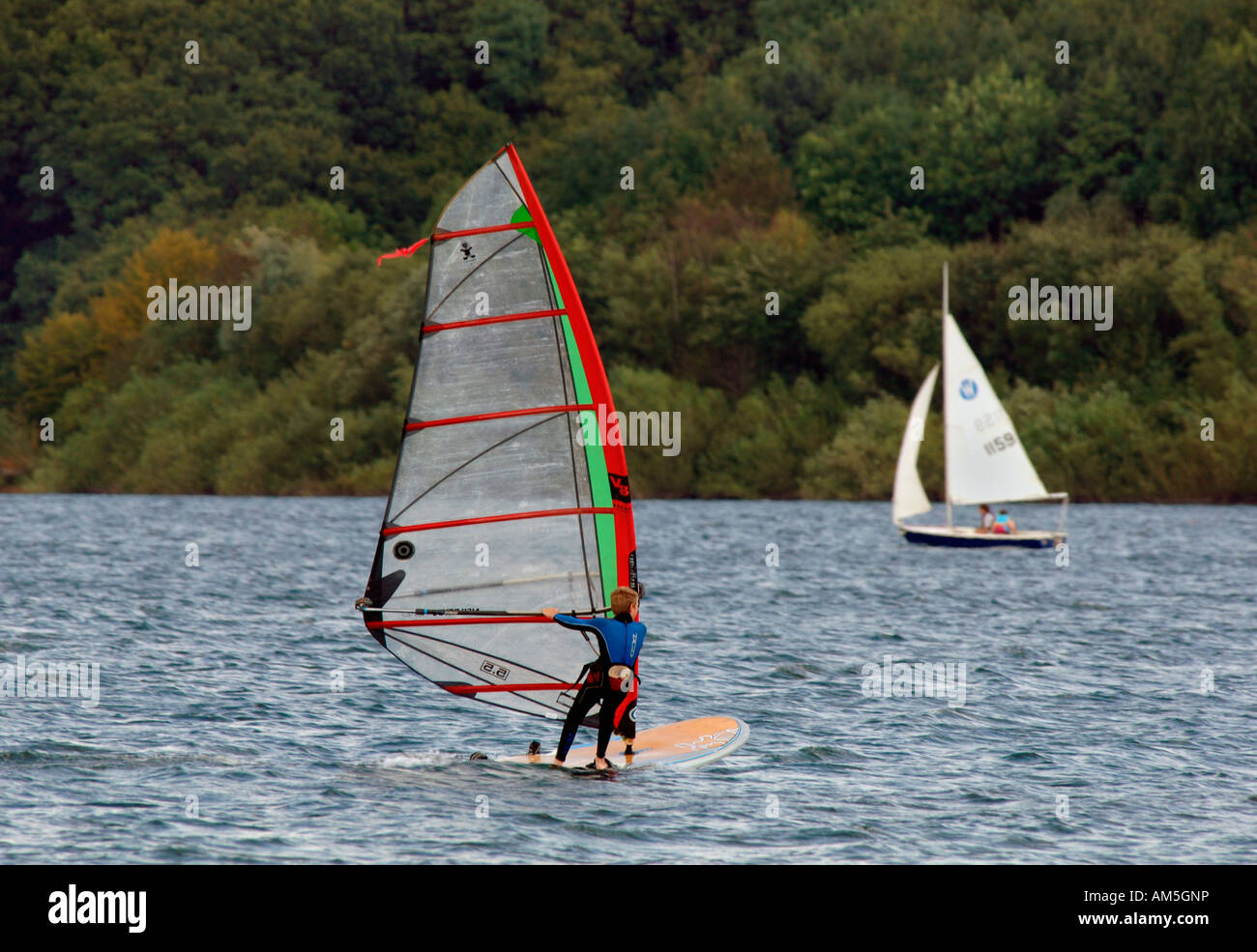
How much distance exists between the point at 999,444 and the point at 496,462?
93.8ft

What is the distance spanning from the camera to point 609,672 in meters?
14.7

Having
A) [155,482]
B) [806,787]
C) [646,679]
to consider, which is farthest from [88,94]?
[806,787]

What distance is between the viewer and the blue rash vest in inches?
576

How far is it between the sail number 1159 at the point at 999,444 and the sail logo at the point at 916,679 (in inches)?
768

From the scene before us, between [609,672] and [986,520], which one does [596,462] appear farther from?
[986,520]

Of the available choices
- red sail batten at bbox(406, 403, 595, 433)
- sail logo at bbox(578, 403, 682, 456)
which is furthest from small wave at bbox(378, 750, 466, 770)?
sail logo at bbox(578, 403, 682, 456)

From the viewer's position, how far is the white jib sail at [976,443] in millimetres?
42125

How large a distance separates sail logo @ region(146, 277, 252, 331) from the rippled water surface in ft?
141

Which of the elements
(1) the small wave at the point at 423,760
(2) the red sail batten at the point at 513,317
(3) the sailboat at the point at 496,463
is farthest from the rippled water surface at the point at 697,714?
(2) the red sail batten at the point at 513,317

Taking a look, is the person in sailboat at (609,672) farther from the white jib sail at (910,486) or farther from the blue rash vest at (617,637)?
the white jib sail at (910,486)

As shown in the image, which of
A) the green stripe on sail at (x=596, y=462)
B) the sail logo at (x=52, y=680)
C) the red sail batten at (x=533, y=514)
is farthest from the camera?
the sail logo at (x=52, y=680)

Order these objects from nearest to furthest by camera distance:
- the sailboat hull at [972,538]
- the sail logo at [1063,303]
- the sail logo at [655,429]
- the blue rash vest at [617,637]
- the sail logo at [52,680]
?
the blue rash vest at [617,637], the sail logo at [52,680], the sailboat hull at [972,538], the sail logo at [1063,303], the sail logo at [655,429]

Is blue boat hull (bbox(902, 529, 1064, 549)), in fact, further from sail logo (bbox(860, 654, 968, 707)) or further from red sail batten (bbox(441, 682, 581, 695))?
red sail batten (bbox(441, 682, 581, 695))

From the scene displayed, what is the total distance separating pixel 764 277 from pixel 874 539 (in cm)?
2600
